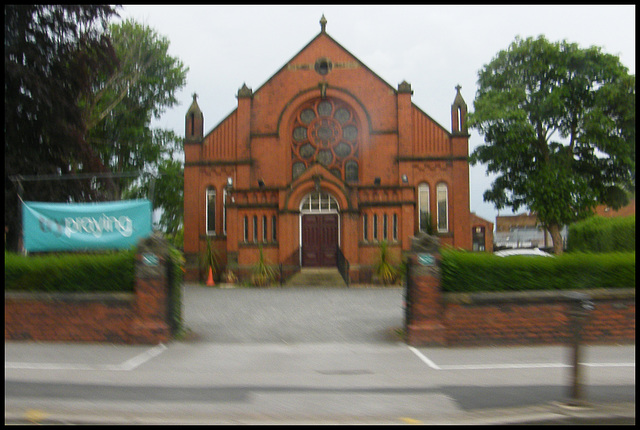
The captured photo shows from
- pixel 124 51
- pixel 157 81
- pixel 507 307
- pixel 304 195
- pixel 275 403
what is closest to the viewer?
pixel 275 403

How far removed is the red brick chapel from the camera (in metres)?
24.6

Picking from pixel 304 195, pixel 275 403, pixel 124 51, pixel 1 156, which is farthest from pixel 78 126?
pixel 275 403

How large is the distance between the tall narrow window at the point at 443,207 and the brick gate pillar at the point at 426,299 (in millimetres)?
16005

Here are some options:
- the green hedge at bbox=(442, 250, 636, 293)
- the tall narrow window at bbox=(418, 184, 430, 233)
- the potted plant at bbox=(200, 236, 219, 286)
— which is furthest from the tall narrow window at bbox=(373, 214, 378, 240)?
the green hedge at bbox=(442, 250, 636, 293)

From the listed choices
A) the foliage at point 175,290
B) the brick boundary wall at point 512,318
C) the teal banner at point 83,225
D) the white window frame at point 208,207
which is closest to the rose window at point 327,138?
the white window frame at point 208,207

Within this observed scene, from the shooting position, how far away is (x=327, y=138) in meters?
27.1

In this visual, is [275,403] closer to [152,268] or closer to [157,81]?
[152,268]

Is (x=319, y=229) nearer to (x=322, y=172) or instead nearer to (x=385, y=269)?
(x=322, y=172)

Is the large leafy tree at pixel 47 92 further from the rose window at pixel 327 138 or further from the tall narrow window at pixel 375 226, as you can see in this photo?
the tall narrow window at pixel 375 226

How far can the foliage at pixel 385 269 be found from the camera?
77.1ft

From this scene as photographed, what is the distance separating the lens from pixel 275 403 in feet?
20.7

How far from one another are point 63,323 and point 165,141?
89.0 feet

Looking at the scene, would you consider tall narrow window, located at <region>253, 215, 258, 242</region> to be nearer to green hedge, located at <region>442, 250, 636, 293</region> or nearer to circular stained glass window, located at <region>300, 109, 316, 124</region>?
circular stained glass window, located at <region>300, 109, 316, 124</region>

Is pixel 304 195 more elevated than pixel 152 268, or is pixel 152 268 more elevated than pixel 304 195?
pixel 304 195
